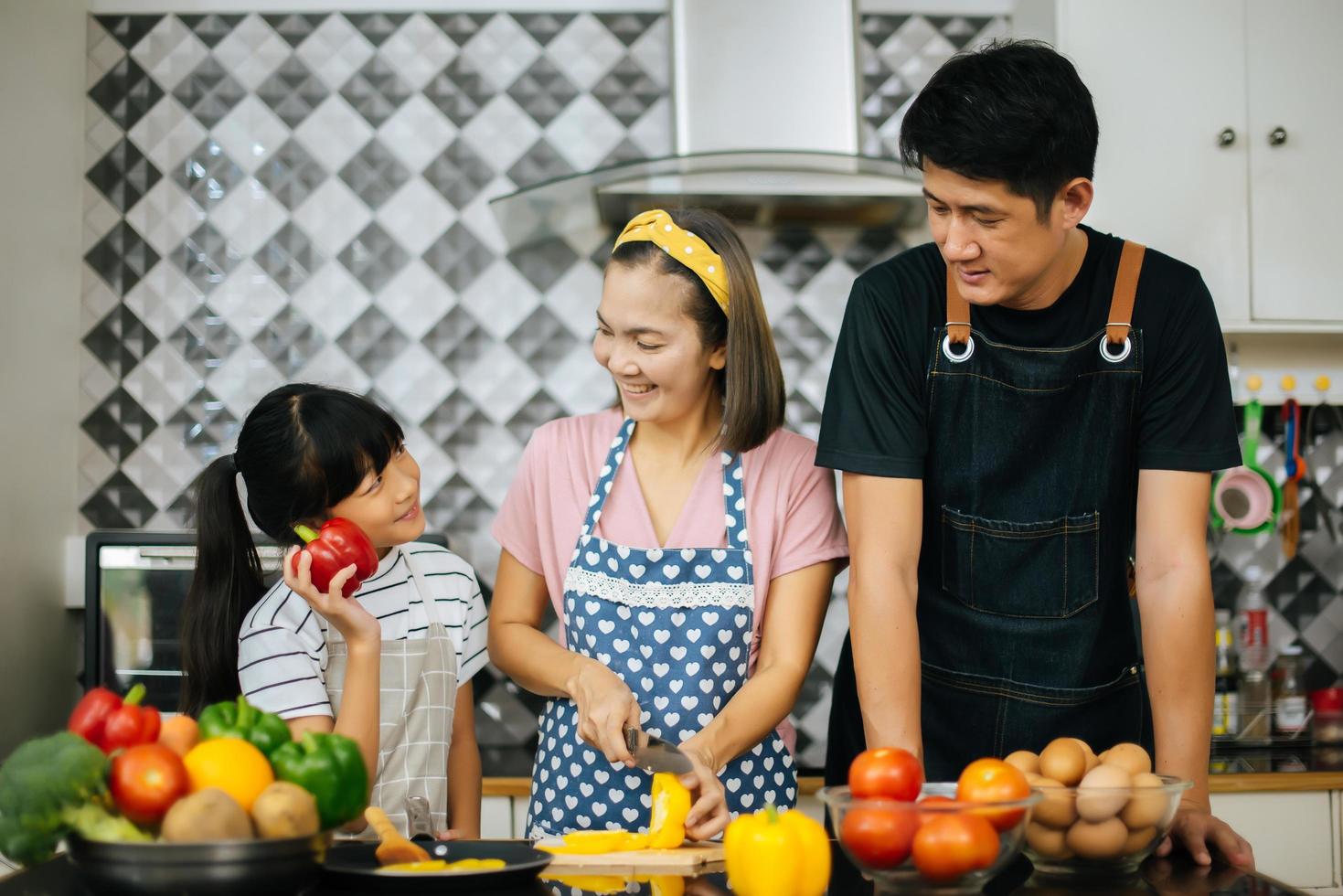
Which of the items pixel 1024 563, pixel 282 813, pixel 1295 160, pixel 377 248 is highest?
pixel 1295 160

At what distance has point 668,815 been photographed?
114 cm

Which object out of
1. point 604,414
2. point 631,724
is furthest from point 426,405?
point 631,724

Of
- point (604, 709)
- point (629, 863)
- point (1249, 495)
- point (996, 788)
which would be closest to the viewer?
point (996, 788)

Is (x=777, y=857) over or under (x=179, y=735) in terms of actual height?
under

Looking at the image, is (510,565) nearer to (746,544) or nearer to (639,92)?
(746,544)

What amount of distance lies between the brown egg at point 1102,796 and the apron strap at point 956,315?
600 millimetres

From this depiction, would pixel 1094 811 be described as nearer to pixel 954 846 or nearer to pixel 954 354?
pixel 954 846

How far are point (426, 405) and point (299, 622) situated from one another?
1.30m

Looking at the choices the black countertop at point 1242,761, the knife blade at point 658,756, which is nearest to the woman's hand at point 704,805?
the knife blade at point 658,756

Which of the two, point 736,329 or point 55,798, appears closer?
point 55,798

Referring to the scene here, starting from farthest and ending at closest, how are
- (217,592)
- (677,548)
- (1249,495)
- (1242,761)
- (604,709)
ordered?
(1249,495), (1242,761), (677,548), (217,592), (604,709)

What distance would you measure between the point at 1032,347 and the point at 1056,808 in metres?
0.64

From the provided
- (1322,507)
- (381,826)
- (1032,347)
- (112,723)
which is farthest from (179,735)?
(1322,507)

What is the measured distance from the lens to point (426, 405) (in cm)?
274
